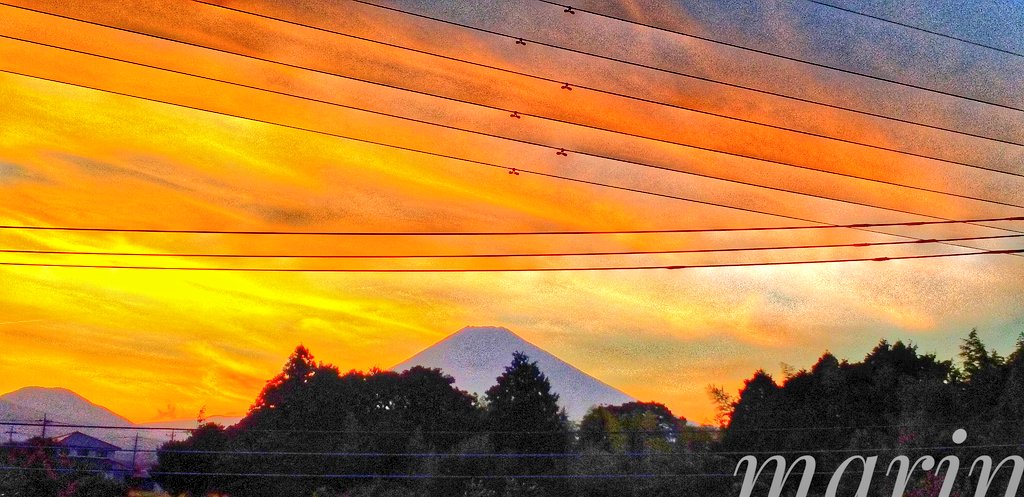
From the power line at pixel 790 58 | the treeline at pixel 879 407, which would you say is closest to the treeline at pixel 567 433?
the treeline at pixel 879 407

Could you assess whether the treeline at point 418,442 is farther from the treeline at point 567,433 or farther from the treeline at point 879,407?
the treeline at point 879,407

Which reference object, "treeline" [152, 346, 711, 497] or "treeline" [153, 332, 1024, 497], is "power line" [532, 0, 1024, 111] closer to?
"treeline" [153, 332, 1024, 497]

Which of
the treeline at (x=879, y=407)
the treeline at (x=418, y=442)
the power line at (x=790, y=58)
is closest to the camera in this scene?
the power line at (x=790, y=58)

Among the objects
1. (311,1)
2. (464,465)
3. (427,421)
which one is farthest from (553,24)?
(427,421)

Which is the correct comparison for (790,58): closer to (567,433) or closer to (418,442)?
(567,433)

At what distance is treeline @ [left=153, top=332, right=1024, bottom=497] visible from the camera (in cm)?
3075

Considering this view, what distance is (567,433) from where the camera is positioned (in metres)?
28.5

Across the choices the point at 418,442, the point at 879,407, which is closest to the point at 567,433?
the point at 418,442

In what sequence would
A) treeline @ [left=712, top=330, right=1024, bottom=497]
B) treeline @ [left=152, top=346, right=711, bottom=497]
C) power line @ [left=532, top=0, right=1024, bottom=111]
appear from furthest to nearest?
treeline @ [left=152, top=346, right=711, bottom=497], treeline @ [left=712, top=330, right=1024, bottom=497], power line @ [left=532, top=0, right=1024, bottom=111]

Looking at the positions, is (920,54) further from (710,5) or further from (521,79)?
(521,79)

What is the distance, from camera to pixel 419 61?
11477mm

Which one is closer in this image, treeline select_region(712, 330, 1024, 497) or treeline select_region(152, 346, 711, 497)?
treeline select_region(712, 330, 1024, 497)

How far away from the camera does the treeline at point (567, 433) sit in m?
30.8

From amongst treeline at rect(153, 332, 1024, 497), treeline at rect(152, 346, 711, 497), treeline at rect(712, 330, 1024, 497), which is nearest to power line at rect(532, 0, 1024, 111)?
treeline at rect(153, 332, 1024, 497)
